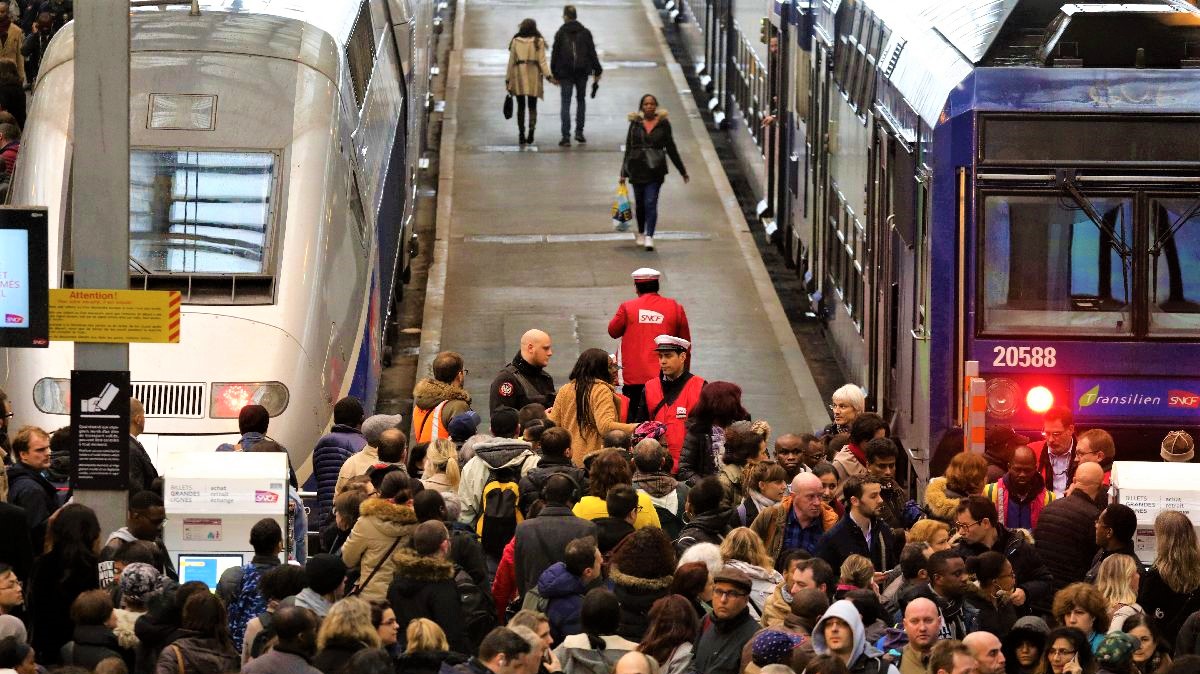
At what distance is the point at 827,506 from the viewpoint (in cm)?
1180

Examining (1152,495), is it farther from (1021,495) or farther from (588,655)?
(588,655)

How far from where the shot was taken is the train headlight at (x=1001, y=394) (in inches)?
545

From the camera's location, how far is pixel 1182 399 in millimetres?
13898

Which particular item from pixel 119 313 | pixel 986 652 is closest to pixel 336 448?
pixel 119 313

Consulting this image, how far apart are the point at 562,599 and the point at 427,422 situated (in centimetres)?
412

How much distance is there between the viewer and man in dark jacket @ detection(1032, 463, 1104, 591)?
11.6 meters

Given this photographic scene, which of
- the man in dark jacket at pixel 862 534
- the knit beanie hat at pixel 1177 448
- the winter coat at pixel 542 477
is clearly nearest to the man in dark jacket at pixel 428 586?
the winter coat at pixel 542 477

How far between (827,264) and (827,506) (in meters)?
9.16

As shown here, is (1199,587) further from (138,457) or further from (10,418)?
(10,418)

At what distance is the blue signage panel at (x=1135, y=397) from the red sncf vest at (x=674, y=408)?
2.24 m

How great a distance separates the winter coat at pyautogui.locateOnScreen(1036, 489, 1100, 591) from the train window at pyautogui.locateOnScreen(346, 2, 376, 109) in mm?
7672

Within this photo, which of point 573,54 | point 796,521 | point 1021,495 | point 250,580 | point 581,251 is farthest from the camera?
point 573,54

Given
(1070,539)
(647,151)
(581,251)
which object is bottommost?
(1070,539)

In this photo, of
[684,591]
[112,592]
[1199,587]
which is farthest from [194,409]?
[1199,587]
